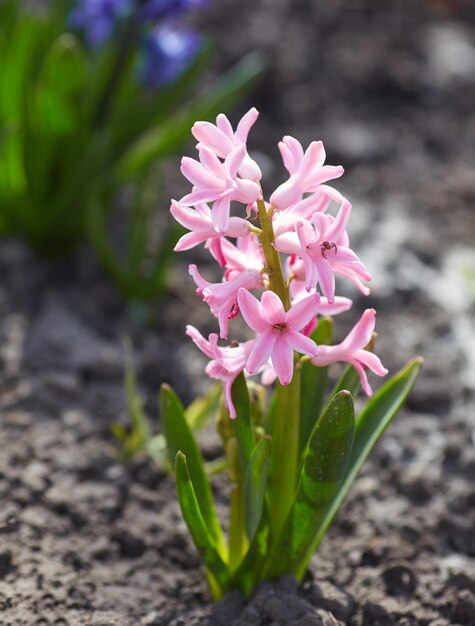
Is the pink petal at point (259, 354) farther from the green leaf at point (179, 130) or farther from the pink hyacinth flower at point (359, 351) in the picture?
the green leaf at point (179, 130)

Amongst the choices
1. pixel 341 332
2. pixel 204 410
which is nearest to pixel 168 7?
pixel 341 332

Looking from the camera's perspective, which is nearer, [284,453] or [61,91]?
[284,453]

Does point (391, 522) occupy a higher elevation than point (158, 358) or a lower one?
lower

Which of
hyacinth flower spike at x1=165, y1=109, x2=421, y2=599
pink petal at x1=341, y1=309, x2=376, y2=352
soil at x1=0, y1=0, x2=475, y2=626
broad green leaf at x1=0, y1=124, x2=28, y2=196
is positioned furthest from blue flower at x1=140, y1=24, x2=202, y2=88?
pink petal at x1=341, y1=309, x2=376, y2=352

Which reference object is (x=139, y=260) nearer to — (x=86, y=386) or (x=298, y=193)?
(x=86, y=386)

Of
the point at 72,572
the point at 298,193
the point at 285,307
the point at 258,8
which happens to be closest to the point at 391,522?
the point at 72,572

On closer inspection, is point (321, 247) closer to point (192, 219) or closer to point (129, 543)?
point (192, 219)
